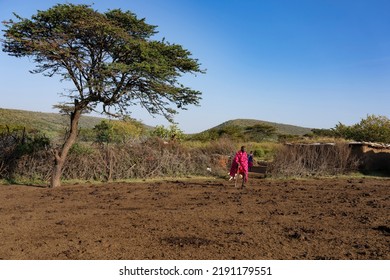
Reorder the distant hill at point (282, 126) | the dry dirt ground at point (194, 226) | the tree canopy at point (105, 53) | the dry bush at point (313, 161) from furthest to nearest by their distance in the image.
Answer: the distant hill at point (282, 126)
the dry bush at point (313, 161)
the tree canopy at point (105, 53)
the dry dirt ground at point (194, 226)

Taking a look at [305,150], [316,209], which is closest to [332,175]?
[305,150]

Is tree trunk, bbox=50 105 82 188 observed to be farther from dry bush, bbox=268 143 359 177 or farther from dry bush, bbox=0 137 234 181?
dry bush, bbox=268 143 359 177

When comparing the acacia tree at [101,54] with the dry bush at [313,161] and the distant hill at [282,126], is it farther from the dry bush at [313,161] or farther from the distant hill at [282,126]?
the distant hill at [282,126]

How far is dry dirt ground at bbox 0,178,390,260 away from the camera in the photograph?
5.32 metres

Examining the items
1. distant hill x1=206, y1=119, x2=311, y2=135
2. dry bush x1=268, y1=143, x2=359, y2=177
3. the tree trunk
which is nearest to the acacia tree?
the tree trunk

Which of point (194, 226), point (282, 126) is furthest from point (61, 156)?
point (282, 126)

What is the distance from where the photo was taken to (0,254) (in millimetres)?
5363

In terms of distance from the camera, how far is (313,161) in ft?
63.3

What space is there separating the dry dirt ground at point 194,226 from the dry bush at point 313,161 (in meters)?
6.77

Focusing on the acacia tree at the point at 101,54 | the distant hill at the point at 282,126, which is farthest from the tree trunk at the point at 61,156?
the distant hill at the point at 282,126

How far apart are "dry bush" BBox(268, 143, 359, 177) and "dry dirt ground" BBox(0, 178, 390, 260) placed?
22.2 feet

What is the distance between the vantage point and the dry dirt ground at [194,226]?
5.32 metres

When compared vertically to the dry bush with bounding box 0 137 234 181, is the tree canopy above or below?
above
